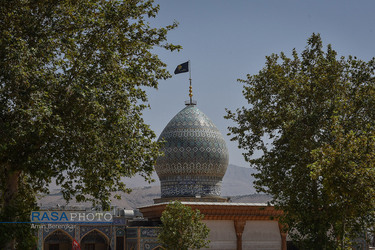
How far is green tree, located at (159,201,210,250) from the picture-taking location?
86.9ft

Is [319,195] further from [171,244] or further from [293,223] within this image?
[171,244]

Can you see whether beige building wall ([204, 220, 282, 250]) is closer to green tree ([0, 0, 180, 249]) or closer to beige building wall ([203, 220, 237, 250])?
beige building wall ([203, 220, 237, 250])

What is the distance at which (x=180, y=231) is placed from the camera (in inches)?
1054

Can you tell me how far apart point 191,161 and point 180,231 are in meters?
10.0

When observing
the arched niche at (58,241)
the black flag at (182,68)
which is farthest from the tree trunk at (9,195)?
the black flag at (182,68)

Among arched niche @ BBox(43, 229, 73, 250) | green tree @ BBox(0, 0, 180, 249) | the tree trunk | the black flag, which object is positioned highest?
the black flag

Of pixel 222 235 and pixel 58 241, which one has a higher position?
pixel 222 235

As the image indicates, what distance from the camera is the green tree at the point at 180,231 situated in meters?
26.5

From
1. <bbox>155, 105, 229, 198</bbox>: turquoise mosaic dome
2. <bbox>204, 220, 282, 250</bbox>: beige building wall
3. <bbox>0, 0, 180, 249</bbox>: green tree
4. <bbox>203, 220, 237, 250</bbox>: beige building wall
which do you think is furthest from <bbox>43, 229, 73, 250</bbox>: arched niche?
<bbox>0, 0, 180, 249</bbox>: green tree

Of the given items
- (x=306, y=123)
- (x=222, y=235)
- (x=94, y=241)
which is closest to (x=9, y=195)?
(x=306, y=123)

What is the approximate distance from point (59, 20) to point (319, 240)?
37.9 feet

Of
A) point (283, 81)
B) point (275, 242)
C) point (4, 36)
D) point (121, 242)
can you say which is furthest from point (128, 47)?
point (275, 242)

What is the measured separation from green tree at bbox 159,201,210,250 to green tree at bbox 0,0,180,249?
11.9m

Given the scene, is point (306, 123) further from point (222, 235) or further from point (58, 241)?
point (58, 241)
